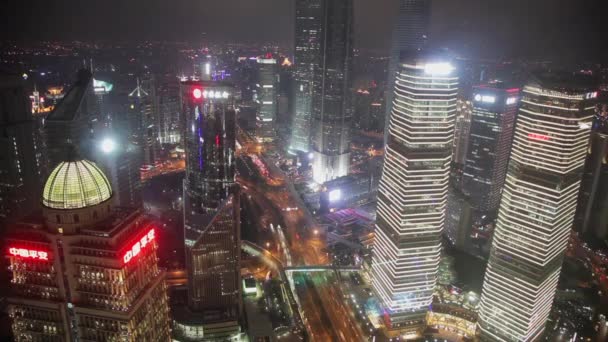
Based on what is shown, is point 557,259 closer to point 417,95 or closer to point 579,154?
point 579,154

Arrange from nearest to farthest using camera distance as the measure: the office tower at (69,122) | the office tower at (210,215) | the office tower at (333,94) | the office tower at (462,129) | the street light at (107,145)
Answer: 1. the office tower at (210,215)
2. the office tower at (69,122)
3. the street light at (107,145)
4. the office tower at (462,129)
5. the office tower at (333,94)

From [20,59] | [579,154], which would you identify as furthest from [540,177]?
[20,59]

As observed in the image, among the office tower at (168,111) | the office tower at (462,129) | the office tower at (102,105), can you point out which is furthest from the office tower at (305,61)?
the office tower at (102,105)

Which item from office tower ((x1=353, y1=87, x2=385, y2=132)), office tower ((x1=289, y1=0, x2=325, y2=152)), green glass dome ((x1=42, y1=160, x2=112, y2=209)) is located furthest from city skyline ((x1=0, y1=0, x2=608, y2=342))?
office tower ((x1=353, y1=87, x2=385, y2=132))

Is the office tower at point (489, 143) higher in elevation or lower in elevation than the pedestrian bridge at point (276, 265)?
higher

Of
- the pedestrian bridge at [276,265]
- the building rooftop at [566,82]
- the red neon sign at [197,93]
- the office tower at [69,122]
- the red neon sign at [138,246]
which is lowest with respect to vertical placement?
the pedestrian bridge at [276,265]

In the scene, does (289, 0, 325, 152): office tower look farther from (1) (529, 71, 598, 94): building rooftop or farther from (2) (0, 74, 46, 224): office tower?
(2) (0, 74, 46, 224): office tower

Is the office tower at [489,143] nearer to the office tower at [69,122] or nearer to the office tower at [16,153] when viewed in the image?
the office tower at [69,122]
